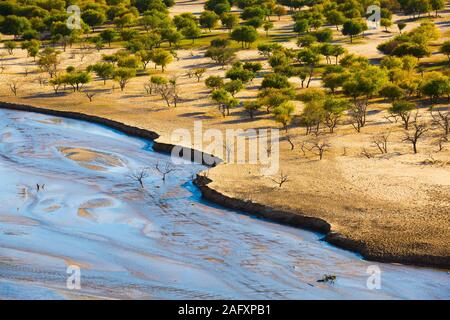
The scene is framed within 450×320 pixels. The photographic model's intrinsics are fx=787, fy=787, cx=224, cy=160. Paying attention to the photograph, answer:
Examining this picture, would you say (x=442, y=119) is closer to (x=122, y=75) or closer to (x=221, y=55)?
(x=122, y=75)

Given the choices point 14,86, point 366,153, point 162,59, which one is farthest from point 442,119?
point 14,86

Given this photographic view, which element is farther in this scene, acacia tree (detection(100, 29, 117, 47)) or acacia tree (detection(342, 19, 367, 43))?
acacia tree (detection(100, 29, 117, 47))

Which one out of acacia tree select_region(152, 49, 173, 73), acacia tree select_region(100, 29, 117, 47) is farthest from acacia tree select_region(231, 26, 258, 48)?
acacia tree select_region(100, 29, 117, 47)

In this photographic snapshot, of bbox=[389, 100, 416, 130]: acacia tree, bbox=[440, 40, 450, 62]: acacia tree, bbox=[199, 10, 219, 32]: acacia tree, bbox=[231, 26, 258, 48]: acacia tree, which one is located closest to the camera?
bbox=[389, 100, 416, 130]: acacia tree

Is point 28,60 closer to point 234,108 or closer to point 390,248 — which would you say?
point 234,108

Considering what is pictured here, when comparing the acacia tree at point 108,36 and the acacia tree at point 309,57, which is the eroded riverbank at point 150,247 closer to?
the acacia tree at point 309,57

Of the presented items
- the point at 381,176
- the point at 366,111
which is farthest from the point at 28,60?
the point at 381,176
